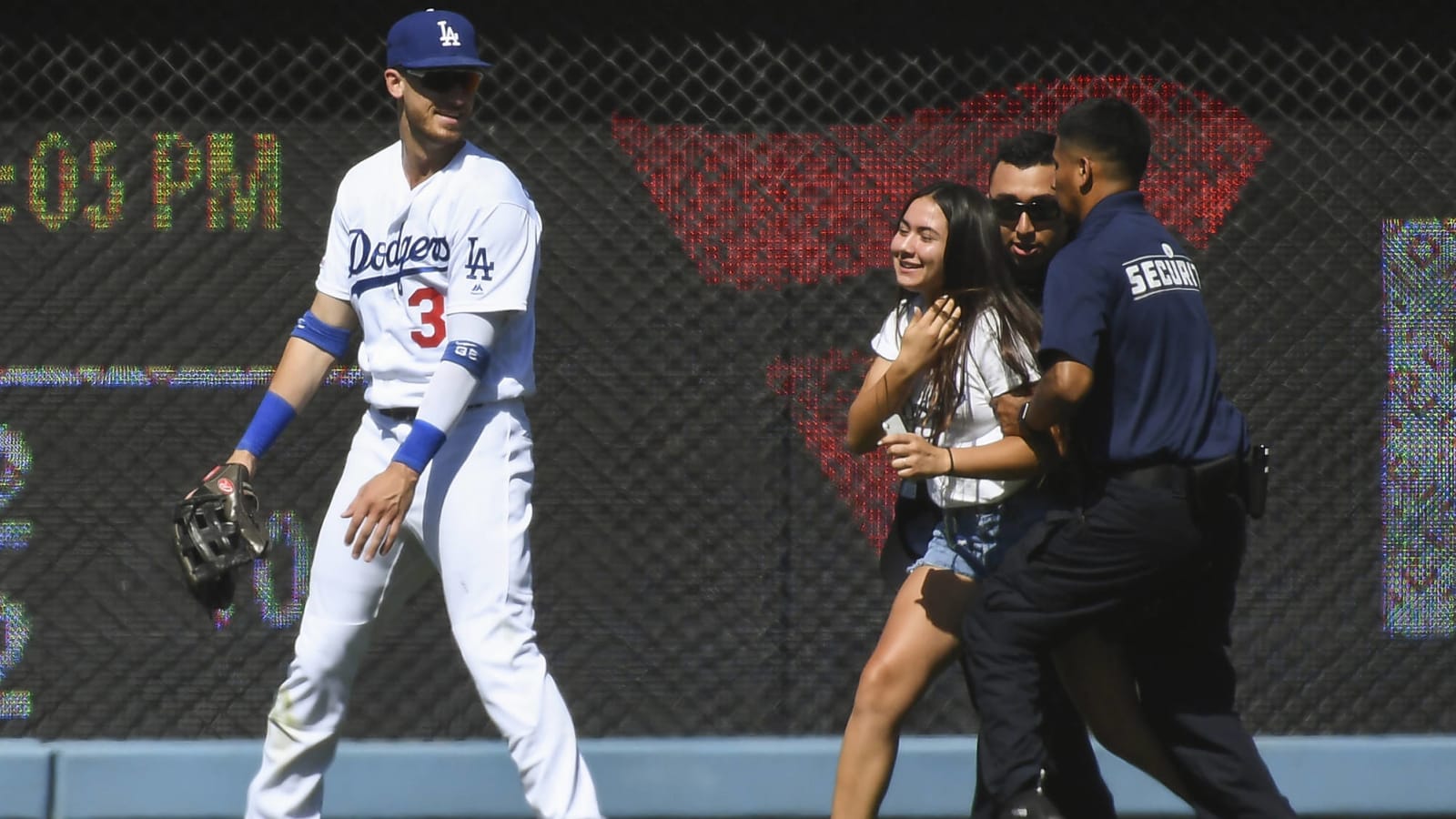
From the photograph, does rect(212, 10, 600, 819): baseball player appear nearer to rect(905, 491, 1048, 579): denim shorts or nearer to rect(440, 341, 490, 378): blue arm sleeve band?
rect(440, 341, 490, 378): blue arm sleeve band

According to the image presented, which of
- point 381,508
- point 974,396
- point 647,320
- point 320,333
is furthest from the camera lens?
point 647,320

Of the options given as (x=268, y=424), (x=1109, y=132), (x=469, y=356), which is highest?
(x=1109, y=132)

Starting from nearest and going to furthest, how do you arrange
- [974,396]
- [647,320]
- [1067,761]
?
[974,396]
[1067,761]
[647,320]

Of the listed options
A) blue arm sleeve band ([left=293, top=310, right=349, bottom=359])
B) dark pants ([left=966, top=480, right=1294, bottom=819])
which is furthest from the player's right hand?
blue arm sleeve band ([left=293, top=310, right=349, bottom=359])

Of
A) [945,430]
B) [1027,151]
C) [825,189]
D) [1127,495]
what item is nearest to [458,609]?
[945,430]

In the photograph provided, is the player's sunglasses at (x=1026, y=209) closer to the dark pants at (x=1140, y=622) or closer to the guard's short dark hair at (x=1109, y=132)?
the guard's short dark hair at (x=1109, y=132)

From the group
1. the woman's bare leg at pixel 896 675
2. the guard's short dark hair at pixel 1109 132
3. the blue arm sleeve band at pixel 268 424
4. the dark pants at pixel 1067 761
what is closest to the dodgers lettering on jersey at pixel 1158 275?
the guard's short dark hair at pixel 1109 132

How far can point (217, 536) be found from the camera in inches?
159

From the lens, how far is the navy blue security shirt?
3795mm

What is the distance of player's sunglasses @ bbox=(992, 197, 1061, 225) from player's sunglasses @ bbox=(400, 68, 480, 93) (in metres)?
1.31

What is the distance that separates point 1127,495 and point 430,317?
1.63 metres

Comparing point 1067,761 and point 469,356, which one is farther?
point 1067,761

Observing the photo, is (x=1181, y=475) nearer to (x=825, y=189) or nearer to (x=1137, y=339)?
(x=1137, y=339)

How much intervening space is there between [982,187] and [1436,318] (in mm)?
1465
